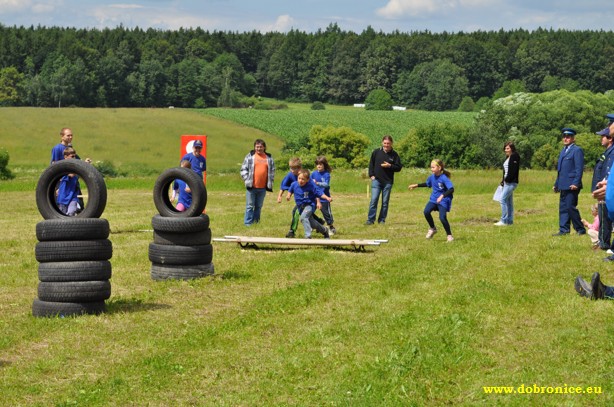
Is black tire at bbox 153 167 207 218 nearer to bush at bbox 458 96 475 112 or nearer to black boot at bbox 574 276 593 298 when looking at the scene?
black boot at bbox 574 276 593 298

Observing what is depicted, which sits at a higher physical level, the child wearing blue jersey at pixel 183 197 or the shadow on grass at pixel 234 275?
the child wearing blue jersey at pixel 183 197

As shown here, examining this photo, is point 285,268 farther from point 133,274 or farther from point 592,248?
point 592,248

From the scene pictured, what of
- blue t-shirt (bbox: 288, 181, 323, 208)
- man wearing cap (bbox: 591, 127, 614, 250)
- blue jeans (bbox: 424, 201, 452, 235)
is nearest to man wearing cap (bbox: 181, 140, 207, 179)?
blue t-shirt (bbox: 288, 181, 323, 208)

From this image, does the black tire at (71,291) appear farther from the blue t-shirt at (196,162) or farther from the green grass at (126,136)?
the green grass at (126,136)

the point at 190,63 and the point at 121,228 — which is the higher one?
the point at 190,63

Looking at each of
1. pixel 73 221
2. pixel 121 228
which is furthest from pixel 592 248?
pixel 121 228

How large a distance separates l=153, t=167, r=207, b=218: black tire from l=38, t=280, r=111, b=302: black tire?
9.26ft

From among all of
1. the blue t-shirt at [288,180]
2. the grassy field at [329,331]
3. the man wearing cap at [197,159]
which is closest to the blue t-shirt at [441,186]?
the grassy field at [329,331]

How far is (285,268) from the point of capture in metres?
14.8

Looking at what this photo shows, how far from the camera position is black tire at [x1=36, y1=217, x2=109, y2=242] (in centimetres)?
1083

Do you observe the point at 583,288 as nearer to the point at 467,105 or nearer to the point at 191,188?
the point at 191,188

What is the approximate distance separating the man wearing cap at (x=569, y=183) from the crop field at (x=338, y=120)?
83.2 meters

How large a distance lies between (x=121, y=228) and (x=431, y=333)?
45.0 ft

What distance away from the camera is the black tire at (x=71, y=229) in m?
10.8
